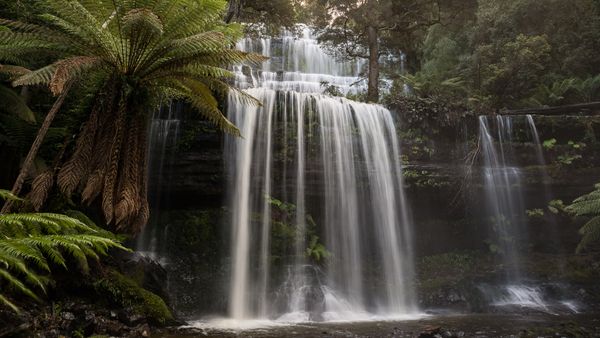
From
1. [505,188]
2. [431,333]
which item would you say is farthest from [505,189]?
[431,333]

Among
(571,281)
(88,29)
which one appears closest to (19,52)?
(88,29)

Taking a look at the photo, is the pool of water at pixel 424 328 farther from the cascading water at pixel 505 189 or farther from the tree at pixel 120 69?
the cascading water at pixel 505 189

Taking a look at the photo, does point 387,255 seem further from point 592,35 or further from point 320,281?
point 592,35

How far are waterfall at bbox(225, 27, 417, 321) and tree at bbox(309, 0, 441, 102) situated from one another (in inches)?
139

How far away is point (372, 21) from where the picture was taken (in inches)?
634

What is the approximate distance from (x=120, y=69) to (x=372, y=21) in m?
11.6

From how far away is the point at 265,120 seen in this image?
12.1 meters

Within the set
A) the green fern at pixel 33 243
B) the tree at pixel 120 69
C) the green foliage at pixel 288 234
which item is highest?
the tree at pixel 120 69

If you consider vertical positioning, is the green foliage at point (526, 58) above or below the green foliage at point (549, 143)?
above

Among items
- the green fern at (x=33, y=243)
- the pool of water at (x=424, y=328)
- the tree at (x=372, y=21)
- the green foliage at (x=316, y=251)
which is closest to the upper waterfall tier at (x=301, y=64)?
the tree at (x=372, y=21)

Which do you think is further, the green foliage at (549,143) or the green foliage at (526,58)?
the green foliage at (526,58)

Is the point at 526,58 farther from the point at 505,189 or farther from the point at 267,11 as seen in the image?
the point at 267,11

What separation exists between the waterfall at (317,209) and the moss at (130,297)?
11.4ft

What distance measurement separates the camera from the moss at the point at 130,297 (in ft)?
22.4
